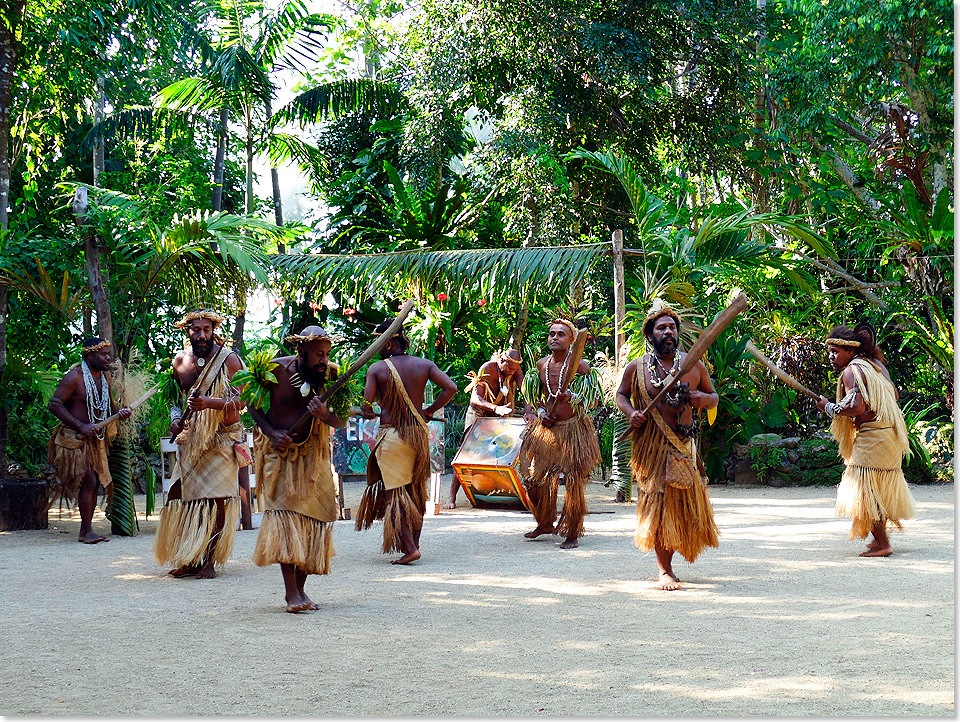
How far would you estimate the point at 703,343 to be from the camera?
17.5ft

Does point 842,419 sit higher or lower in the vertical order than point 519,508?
higher

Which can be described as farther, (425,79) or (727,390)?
(425,79)

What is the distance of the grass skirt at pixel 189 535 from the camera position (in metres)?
6.30

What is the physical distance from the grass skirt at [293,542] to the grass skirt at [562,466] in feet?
8.58

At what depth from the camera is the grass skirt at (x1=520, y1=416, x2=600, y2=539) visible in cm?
742

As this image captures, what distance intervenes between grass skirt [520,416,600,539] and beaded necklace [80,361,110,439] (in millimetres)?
3429

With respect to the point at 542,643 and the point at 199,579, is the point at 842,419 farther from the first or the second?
the point at 199,579

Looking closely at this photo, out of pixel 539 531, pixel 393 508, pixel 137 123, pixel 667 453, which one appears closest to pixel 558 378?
pixel 539 531

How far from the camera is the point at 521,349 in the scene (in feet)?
45.0

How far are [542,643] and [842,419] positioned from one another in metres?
3.39

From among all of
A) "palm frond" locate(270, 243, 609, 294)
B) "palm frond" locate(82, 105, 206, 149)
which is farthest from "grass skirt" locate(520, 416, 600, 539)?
"palm frond" locate(82, 105, 206, 149)

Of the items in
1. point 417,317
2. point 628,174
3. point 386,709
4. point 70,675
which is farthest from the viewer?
point 417,317

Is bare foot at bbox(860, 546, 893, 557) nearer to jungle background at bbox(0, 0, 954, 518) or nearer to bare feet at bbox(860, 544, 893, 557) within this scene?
bare feet at bbox(860, 544, 893, 557)

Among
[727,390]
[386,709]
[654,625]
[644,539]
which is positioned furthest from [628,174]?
[386,709]
